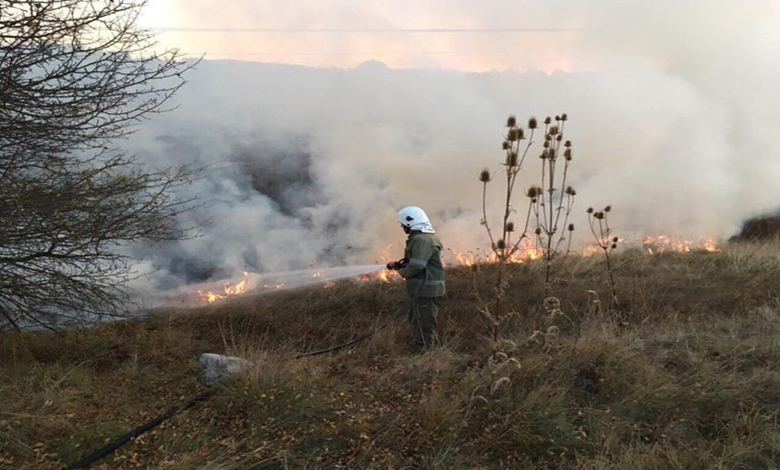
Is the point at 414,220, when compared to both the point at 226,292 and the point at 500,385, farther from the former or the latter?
the point at 226,292

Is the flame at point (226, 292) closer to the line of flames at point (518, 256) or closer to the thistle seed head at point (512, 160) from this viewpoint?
the line of flames at point (518, 256)

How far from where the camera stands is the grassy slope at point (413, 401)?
3.32 metres

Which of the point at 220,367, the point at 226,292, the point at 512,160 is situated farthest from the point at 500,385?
the point at 226,292

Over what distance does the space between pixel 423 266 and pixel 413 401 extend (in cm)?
207

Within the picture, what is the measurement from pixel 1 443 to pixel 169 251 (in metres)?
7.43

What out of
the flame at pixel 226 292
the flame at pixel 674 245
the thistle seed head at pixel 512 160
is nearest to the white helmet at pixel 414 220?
the thistle seed head at pixel 512 160

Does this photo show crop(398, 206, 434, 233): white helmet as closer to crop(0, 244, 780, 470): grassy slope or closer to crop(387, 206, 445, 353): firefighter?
crop(387, 206, 445, 353): firefighter

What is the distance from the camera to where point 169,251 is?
1027cm

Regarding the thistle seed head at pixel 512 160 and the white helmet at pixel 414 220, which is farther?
the white helmet at pixel 414 220

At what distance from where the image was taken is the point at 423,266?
19.4 feet

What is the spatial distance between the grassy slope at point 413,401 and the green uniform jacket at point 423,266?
672 mm

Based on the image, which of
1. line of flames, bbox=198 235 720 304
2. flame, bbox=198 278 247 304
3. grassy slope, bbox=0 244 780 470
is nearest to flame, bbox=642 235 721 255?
line of flames, bbox=198 235 720 304

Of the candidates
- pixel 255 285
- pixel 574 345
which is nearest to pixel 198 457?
pixel 574 345

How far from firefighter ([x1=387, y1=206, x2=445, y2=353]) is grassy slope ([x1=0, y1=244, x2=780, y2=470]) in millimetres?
334
